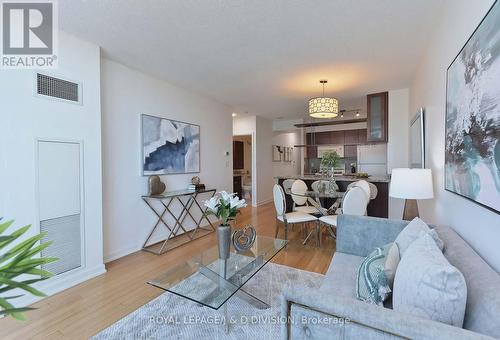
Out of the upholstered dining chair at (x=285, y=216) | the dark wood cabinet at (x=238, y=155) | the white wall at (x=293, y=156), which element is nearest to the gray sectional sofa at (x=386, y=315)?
the upholstered dining chair at (x=285, y=216)

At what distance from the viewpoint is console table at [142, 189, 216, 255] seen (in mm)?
3549

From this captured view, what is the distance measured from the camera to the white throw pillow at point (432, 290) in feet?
2.89

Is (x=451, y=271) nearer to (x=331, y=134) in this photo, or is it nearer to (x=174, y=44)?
(x=174, y=44)

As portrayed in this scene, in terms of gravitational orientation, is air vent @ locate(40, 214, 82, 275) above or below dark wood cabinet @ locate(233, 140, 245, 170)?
below

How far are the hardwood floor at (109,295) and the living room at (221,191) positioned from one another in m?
0.02

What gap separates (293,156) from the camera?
886 centimetres

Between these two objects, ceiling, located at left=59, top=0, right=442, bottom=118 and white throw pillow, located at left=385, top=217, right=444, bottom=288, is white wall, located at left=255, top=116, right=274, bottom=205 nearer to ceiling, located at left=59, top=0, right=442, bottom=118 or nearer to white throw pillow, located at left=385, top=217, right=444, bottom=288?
ceiling, located at left=59, top=0, right=442, bottom=118

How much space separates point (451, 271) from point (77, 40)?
11.2ft

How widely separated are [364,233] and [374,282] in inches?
37.7

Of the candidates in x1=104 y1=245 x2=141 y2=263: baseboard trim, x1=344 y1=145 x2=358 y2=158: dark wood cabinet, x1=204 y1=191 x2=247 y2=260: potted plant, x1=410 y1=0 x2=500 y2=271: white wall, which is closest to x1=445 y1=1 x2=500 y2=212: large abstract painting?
x1=410 y1=0 x2=500 y2=271: white wall

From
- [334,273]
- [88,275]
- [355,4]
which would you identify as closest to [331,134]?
[355,4]

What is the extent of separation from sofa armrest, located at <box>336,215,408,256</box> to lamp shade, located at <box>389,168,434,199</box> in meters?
0.25

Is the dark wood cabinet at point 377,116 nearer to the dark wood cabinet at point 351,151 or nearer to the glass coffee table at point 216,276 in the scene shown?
the dark wood cabinet at point 351,151

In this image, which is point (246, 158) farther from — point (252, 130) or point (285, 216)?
point (285, 216)
